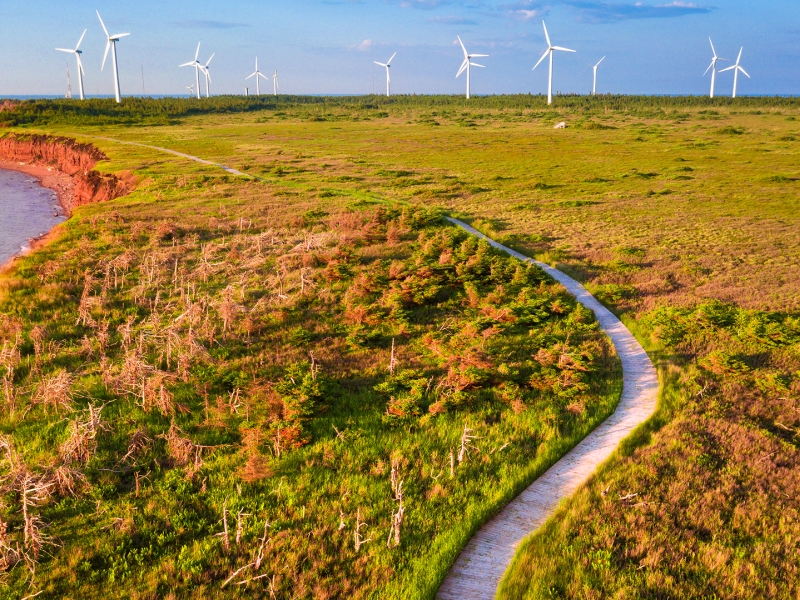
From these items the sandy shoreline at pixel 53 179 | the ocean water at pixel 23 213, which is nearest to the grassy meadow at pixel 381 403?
the ocean water at pixel 23 213

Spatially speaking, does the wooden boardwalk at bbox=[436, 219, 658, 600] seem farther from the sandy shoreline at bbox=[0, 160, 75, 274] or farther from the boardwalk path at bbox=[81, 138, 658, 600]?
the sandy shoreline at bbox=[0, 160, 75, 274]

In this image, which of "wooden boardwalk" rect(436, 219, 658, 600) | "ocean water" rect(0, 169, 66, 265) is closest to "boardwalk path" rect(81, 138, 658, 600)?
"wooden boardwalk" rect(436, 219, 658, 600)

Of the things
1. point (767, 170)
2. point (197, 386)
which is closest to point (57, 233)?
point (197, 386)

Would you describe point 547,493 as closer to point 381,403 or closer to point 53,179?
A: point 381,403

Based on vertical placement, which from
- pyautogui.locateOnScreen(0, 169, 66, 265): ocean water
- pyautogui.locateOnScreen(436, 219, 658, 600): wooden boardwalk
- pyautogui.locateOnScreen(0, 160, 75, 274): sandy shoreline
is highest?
pyautogui.locateOnScreen(0, 160, 75, 274): sandy shoreline

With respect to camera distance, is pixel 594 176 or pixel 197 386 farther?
pixel 594 176

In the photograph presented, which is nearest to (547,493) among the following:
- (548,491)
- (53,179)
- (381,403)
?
(548,491)

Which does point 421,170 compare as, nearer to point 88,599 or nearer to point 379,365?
point 379,365
